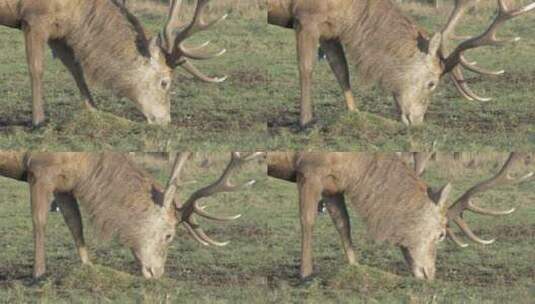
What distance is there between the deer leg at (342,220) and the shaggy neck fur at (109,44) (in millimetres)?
1712

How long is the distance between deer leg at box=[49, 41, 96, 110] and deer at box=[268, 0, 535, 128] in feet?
5.38

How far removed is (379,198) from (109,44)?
2.27 metres

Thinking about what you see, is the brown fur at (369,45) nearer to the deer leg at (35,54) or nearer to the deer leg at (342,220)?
the deer leg at (342,220)

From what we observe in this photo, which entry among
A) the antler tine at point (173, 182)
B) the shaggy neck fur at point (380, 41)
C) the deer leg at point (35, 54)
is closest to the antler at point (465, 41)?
the shaggy neck fur at point (380, 41)

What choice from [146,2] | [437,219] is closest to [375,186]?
[437,219]

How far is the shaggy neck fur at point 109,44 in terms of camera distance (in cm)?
1508

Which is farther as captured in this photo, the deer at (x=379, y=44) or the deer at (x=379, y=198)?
the deer at (x=379, y=44)

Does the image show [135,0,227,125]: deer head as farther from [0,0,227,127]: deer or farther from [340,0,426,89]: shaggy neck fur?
[340,0,426,89]: shaggy neck fur

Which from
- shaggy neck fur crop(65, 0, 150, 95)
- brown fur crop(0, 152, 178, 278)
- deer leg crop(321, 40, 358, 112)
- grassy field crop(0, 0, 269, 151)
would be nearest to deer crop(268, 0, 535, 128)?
deer leg crop(321, 40, 358, 112)

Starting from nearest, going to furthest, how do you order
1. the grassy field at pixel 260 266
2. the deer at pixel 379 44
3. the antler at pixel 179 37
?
1. the grassy field at pixel 260 266
2. the deer at pixel 379 44
3. the antler at pixel 179 37

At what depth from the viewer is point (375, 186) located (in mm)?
14664

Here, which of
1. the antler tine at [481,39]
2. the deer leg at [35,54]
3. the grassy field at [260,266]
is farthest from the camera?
the deer leg at [35,54]

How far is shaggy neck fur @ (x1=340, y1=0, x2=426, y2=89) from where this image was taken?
14828 millimetres

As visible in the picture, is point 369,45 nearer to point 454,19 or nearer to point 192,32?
point 454,19
